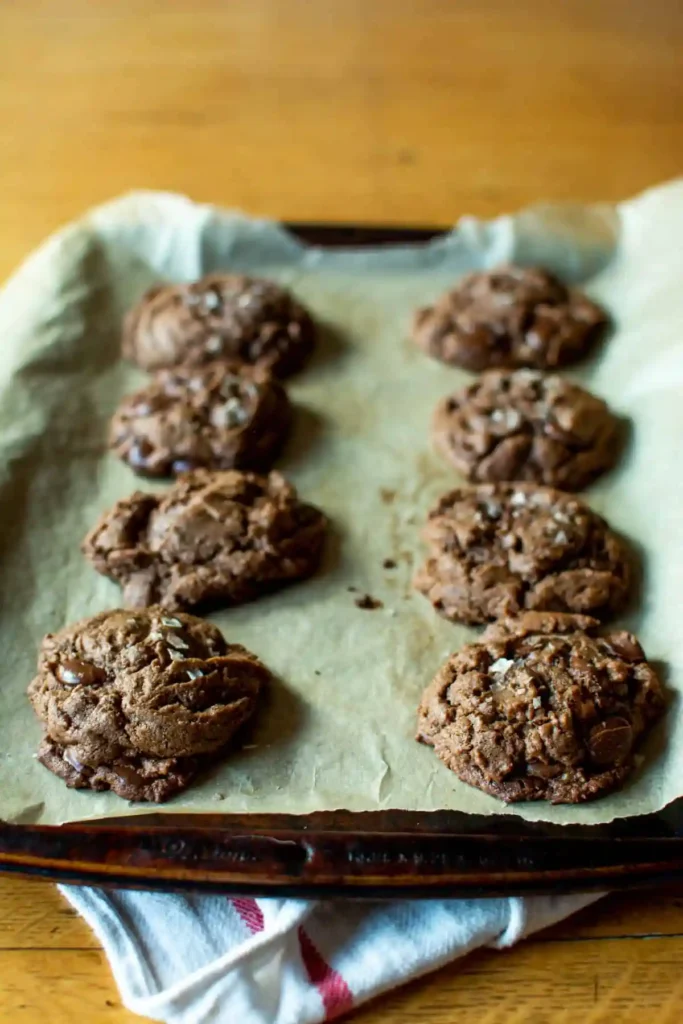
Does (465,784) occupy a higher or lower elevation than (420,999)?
higher

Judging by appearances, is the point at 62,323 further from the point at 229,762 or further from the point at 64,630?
the point at 229,762

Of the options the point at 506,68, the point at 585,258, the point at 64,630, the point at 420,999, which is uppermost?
the point at 506,68

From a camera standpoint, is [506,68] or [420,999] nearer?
[420,999]

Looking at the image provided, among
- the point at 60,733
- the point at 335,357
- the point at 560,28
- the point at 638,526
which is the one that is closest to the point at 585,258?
the point at 335,357

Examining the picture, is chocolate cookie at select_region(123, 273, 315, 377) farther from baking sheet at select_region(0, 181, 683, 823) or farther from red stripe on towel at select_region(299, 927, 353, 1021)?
red stripe on towel at select_region(299, 927, 353, 1021)

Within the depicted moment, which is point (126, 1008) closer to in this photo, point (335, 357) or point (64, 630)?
point (64, 630)

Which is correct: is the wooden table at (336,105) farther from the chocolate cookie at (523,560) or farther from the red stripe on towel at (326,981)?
the red stripe on towel at (326,981)

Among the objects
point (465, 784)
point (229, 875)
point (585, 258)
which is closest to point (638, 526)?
point (465, 784)

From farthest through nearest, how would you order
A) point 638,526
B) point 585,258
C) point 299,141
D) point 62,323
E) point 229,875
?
point 299,141
point 585,258
point 62,323
point 638,526
point 229,875

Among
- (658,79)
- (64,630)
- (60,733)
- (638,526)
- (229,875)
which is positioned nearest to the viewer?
(229,875)
